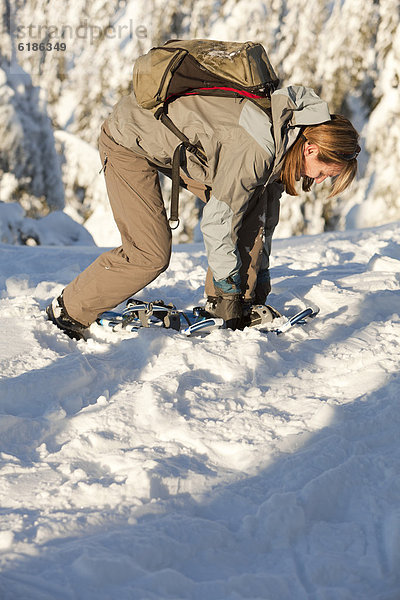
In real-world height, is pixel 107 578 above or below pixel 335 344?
above

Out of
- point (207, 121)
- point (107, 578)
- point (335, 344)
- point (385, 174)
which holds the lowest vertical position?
point (385, 174)

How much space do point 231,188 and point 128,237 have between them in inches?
28.4

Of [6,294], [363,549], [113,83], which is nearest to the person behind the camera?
[363,549]

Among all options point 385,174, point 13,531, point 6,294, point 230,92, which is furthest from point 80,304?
point 385,174

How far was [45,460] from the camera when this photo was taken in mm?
1997

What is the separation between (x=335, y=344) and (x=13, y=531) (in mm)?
2001

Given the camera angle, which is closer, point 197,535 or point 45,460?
point 197,535

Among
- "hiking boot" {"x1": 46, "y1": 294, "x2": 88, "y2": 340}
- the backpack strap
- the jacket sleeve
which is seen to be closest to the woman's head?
the jacket sleeve

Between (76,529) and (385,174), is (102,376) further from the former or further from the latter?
(385,174)

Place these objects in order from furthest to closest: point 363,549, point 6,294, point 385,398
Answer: point 6,294, point 385,398, point 363,549

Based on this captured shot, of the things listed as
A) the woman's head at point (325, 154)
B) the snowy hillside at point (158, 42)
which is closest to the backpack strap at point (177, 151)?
the woman's head at point (325, 154)

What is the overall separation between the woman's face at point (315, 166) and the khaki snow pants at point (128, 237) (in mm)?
322

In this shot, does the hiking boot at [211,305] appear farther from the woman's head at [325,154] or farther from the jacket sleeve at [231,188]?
the woman's head at [325,154]

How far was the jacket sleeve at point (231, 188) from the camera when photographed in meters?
2.54
